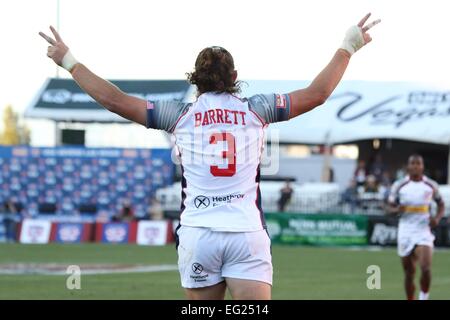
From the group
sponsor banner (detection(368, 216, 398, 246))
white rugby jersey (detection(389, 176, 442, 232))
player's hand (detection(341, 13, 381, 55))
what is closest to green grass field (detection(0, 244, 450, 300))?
white rugby jersey (detection(389, 176, 442, 232))

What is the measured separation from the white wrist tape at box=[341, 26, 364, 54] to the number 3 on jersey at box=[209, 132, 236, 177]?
94cm

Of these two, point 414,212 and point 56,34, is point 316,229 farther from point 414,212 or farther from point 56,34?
point 56,34

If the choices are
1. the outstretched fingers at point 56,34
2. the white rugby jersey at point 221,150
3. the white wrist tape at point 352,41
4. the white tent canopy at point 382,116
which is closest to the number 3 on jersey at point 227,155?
the white rugby jersey at point 221,150

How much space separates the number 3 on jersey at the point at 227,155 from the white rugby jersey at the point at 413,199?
1069cm

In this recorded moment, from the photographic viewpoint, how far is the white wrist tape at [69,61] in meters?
6.26

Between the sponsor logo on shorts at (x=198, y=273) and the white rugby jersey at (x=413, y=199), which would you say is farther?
the white rugby jersey at (x=413, y=199)

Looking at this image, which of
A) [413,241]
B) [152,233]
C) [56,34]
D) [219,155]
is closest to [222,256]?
[219,155]

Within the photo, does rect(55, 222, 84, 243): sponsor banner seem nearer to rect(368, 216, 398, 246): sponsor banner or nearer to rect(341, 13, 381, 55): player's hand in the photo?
rect(368, 216, 398, 246): sponsor banner

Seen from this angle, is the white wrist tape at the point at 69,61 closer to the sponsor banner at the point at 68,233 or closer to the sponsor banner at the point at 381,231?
the sponsor banner at the point at 381,231

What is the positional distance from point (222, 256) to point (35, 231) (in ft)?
98.5

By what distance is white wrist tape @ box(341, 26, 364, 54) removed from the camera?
632cm

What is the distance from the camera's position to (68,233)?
116 ft
